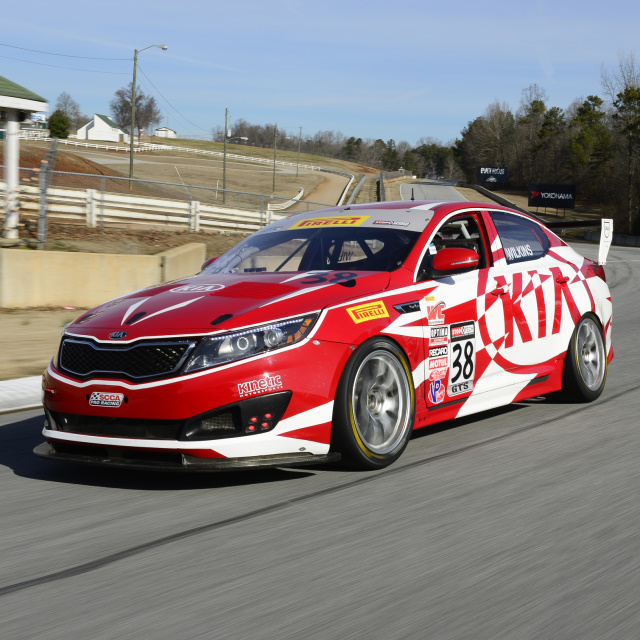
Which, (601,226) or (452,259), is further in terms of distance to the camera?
(601,226)

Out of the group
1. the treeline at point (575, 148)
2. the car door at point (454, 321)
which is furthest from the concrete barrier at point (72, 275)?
the treeline at point (575, 148)

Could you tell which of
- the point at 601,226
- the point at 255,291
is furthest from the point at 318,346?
Result: the point at 601,226

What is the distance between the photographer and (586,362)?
7.73 m

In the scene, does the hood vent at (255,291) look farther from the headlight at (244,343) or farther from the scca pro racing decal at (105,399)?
the scca pro racing decal at (105,399)

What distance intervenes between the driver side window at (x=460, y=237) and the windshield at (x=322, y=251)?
0.82 ft

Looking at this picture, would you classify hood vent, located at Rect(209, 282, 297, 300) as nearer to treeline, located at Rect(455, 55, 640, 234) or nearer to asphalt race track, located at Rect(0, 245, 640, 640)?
asphalt race track, located at Rect(0, 245, 640, 640)

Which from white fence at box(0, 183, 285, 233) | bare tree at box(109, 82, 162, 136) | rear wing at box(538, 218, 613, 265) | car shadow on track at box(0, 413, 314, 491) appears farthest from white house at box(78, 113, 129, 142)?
car shadow on track at box(0, 413, 314, 491)

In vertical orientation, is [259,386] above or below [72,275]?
above

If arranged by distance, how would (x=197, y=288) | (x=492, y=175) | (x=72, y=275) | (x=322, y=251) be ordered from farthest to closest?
(x=492, y=175)
(x=72, y=275)
(x=322, y=251)
(x=197, y=288)

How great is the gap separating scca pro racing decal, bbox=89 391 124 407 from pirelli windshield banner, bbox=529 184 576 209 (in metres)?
93.4

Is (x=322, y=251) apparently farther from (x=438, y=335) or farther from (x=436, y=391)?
(x=436, y=391)

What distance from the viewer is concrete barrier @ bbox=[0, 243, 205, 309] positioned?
14.7 m

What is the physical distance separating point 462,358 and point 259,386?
6.07ft

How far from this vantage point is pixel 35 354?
420 inches
